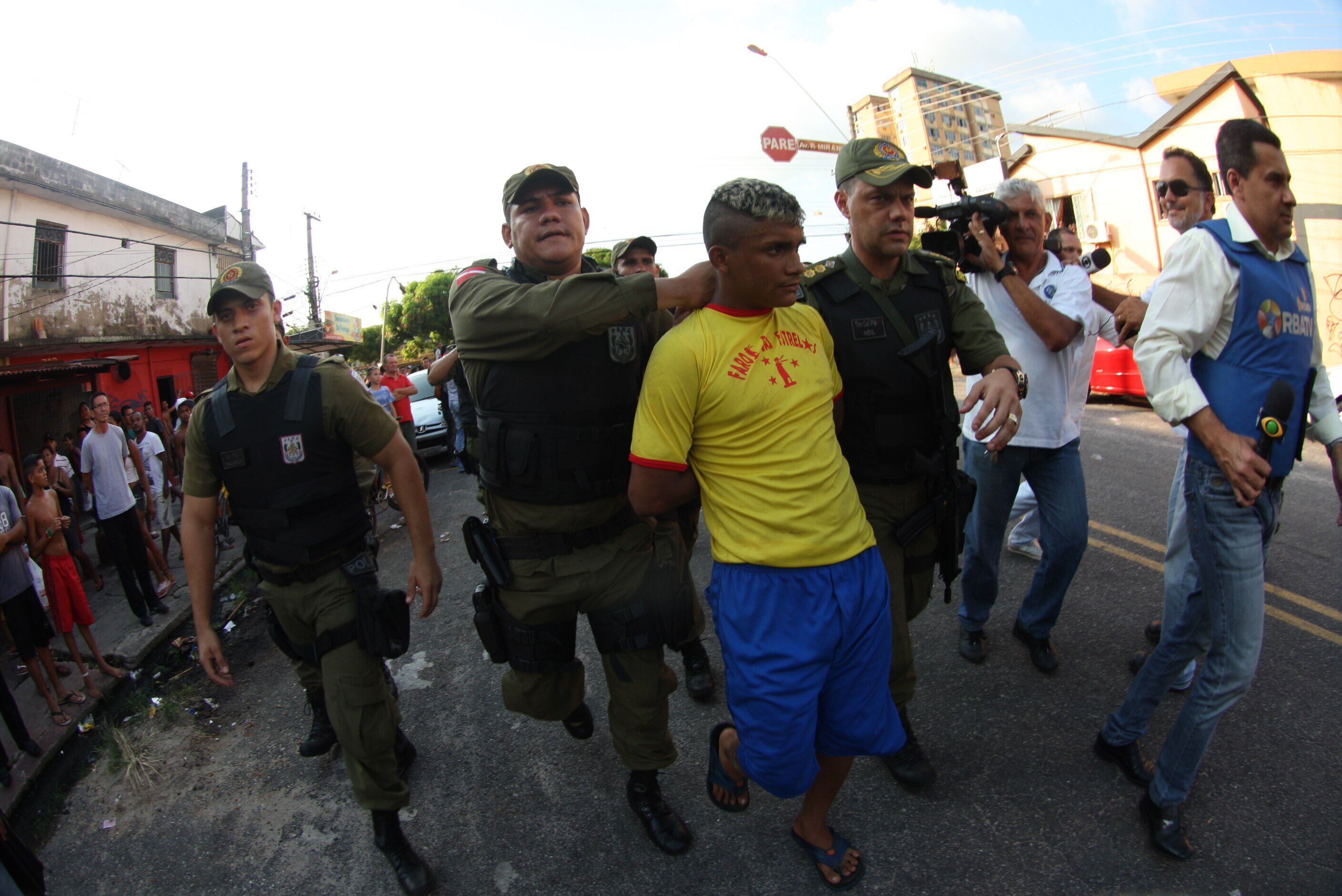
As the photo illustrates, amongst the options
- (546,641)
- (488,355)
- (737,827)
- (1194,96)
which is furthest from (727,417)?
(1194,96)

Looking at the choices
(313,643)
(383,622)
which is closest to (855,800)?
(383,622)

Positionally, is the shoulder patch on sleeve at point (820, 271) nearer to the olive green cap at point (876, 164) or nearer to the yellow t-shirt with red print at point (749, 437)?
the olive green cap at point (876, 164)

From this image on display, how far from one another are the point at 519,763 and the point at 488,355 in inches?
71.4

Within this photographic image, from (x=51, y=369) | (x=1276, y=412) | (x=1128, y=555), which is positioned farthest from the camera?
(x=51, y=369)

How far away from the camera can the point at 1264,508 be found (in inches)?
86.3

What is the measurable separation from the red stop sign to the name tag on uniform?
3636 centimetres

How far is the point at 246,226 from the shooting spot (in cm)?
2180

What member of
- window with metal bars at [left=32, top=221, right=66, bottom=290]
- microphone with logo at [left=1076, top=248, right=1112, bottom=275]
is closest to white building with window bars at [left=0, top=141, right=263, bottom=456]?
window with metal bars at [left=32, top=221, right=66, bottom=290]

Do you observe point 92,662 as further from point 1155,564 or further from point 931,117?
point 931,117

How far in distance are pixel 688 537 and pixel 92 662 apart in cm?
428

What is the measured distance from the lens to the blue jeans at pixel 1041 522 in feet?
10.1

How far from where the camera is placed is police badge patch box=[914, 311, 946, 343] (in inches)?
98.4

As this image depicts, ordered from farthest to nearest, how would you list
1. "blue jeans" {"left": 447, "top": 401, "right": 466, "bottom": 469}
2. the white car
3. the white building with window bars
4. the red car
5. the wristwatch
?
the white building with window bars < the white car < the red car < "blue jeans" {"left": 447, "top": 401, "right": 466, "bottom": 469} < the wristwatch

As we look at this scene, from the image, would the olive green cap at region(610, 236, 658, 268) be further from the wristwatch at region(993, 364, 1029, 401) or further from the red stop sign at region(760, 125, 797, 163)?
the red stop sign at region(760, 125, 797, 163)
